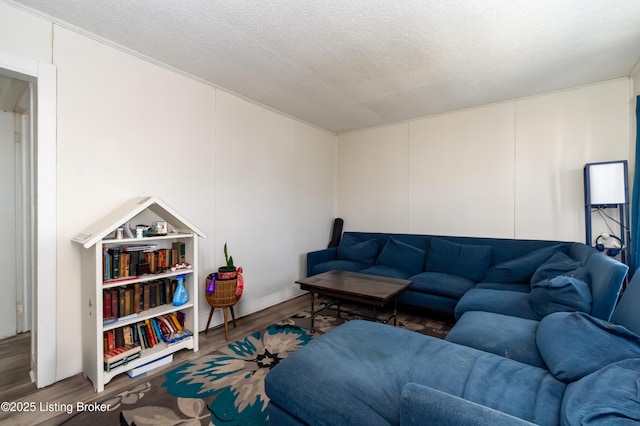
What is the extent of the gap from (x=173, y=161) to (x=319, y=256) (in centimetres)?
232

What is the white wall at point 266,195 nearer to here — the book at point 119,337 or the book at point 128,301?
the book at point 128,301

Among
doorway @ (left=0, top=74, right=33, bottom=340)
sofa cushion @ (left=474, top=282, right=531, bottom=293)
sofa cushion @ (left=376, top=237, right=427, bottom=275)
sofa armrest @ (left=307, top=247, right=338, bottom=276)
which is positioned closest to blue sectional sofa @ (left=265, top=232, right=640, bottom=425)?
sofa cushion @ (left=474, top=282, right=531, bottom=293)

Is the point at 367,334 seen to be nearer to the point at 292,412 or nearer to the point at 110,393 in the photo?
the point at 292,412

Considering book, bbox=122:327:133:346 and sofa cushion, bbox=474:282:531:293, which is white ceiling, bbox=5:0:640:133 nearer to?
sofa cushion, bbox=474:282:531:293

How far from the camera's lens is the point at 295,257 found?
4.15 metres

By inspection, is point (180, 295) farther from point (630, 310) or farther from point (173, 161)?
point (630, 310)

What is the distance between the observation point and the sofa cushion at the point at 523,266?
2895mm

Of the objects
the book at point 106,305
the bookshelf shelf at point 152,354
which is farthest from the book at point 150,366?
the book at point 106,305

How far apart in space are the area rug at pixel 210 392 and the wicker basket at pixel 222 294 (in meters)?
0.39

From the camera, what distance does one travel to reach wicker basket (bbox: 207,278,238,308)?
269 centimetres

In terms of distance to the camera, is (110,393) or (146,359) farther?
(146,359)

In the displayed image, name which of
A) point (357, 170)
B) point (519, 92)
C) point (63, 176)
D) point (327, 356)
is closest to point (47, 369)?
point (63, 176)

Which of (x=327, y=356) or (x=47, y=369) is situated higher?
(x=327, y=356)

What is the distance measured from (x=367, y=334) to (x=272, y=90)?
8.97ft
